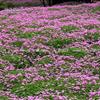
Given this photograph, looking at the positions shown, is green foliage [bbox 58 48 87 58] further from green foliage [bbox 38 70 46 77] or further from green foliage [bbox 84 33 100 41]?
green foliage [bbox 84 33 100 41]

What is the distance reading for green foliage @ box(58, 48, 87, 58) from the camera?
21081 mm

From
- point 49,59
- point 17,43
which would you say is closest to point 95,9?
point 17,43

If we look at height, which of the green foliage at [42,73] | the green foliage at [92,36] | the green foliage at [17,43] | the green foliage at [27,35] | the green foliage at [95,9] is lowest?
the green foliage at [95,9]

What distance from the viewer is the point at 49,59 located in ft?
66.7

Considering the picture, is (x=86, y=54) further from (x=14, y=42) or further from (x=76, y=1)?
(x=76, y=1)

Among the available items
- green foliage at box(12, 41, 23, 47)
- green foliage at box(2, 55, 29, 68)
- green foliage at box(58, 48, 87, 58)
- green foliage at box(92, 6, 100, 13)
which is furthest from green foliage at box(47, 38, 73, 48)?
green foliage at box(92, 6, 100, 13)

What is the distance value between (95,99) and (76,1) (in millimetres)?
45881

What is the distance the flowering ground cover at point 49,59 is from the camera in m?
15.5

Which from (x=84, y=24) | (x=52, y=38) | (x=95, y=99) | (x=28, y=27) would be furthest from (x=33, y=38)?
(x=95, y=99)

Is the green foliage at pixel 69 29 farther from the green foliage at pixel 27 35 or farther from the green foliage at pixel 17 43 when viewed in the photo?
the green foliage at pixel 17 43

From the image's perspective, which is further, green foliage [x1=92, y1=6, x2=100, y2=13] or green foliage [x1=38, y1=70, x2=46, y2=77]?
green foliage [x1=92, y1=6, x2=100, y2=13]

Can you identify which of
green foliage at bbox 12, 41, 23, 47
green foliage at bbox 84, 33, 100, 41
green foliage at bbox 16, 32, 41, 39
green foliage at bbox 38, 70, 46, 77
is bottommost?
green foliage at bbox 38, 70, 46, 77

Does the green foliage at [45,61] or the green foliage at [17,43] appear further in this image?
the green foliage at [17,43]

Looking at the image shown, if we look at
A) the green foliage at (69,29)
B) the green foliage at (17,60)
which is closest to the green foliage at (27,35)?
the green foliage at (69,29)
